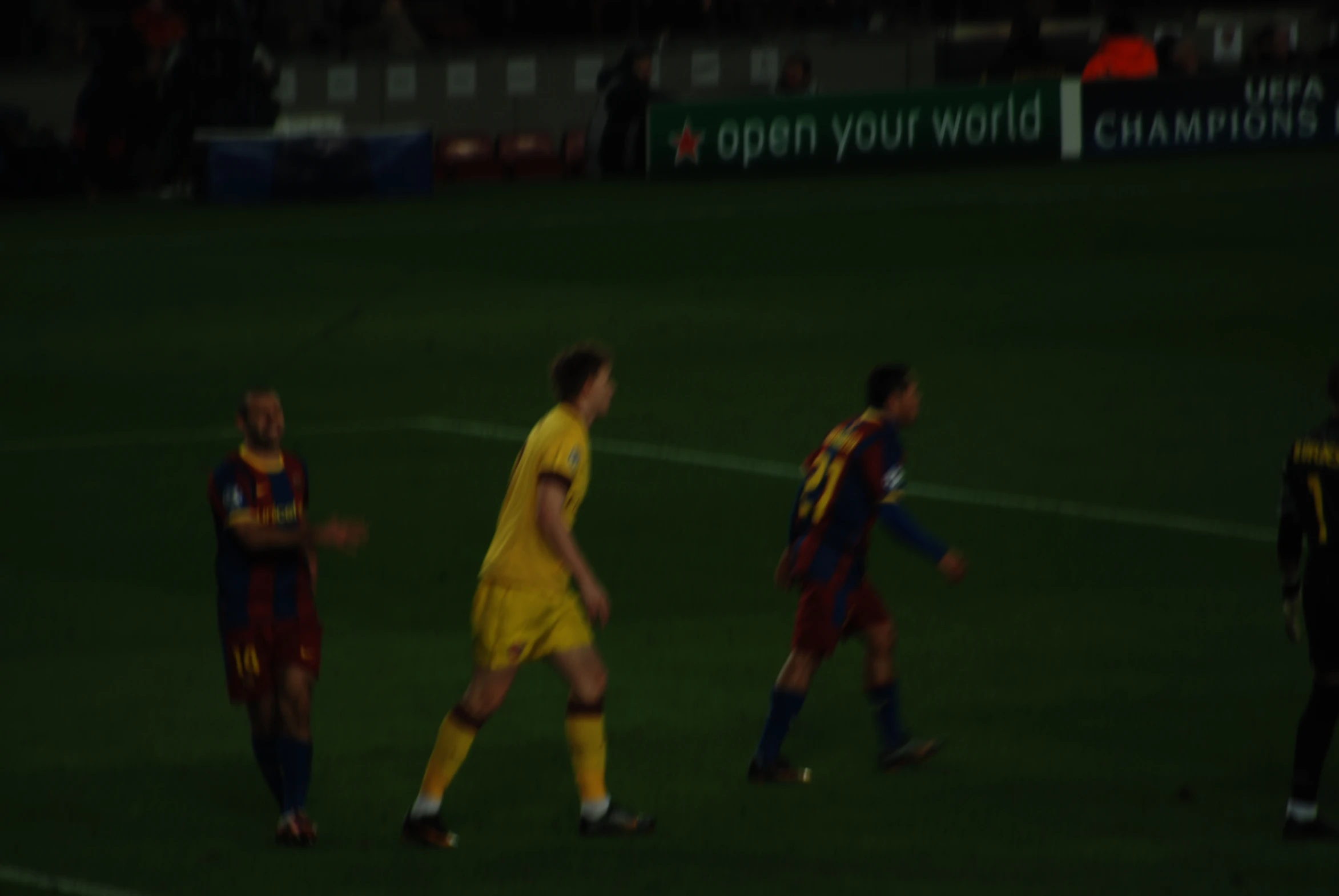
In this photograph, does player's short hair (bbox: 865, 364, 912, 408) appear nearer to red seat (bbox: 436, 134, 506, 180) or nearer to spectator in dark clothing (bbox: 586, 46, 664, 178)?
spectator in dark clothing (bbox: 586, 46, 664, 178)

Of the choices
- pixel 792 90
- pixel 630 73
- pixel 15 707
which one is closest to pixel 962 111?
pixel 792 90

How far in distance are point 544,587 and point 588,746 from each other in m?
0.63

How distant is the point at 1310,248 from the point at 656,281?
6.92m

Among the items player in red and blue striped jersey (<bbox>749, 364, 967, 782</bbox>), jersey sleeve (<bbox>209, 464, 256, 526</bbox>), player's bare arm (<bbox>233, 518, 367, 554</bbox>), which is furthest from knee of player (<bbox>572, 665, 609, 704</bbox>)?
jersey sleeve (<bbox>209, 464, 256, 526</bbox>)

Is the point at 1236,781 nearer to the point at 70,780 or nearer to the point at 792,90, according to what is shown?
the point at 70,780

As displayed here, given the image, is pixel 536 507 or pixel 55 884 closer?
pixel 536 507

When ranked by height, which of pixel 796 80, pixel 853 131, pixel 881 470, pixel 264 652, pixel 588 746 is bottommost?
pixel 588 746

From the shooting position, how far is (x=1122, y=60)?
31.0 m

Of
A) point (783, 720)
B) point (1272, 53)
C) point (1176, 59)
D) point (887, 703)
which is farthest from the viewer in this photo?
point (1272, 53)

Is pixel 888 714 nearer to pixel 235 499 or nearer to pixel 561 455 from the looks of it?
pixel 561 455

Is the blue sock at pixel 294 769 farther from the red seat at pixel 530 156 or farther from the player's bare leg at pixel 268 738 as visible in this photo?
the red seat at pixel 530 156

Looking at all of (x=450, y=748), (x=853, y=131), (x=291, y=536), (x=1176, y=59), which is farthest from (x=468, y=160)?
(x=450, y=748)

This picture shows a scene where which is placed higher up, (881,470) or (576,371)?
(576,371)

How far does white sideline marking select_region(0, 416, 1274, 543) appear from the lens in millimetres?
14578
